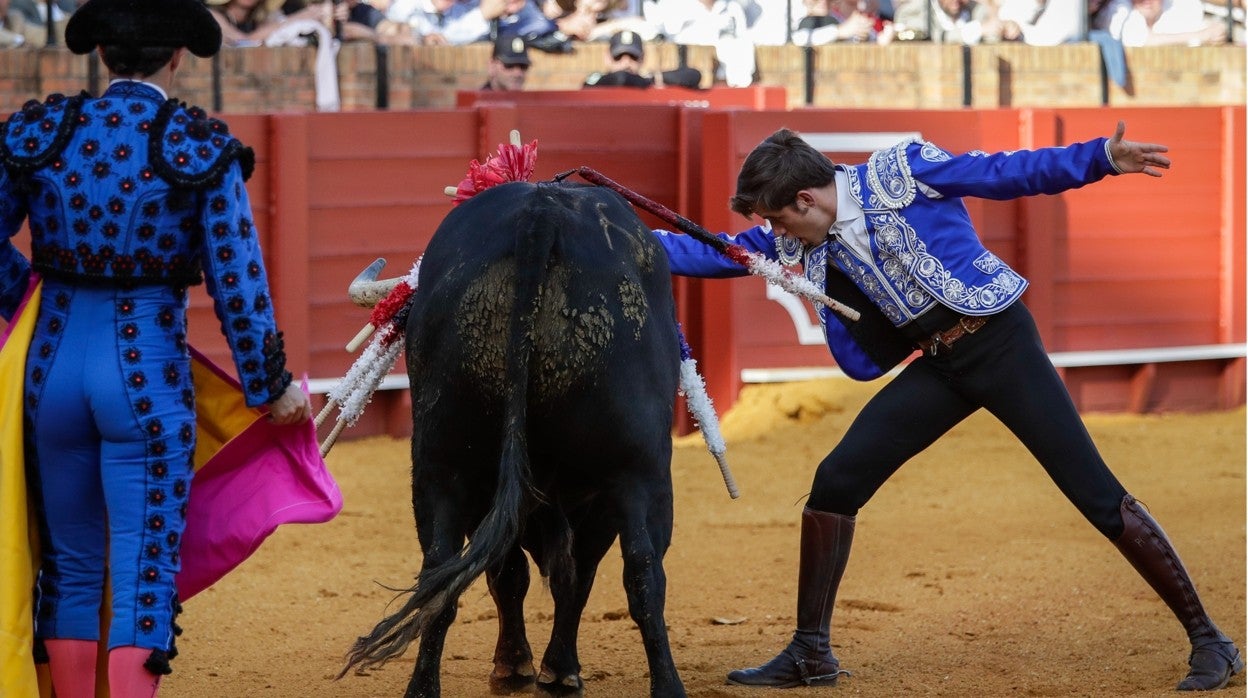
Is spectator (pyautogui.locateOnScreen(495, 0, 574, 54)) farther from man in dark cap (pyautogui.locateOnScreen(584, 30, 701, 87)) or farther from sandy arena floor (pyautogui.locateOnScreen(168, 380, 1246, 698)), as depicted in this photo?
sandy arena floor (pyautogui.locateOnScreen(168, 380, 1246, 698))

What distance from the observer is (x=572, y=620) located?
3.74 meters

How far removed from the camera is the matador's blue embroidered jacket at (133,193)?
2902 millimetres

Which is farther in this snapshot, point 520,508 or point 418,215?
point 418,215

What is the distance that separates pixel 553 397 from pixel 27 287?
40.7 inches

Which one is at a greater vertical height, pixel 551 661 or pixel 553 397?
pixel 553 397

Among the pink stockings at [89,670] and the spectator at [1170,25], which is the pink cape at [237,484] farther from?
the spectator at [1170,25]

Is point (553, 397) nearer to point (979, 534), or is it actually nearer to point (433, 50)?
point (979, 534)

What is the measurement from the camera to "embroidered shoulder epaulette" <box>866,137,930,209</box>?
376 centimetres

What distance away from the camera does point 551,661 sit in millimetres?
3752

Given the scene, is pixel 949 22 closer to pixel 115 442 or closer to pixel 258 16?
pixel 258 16

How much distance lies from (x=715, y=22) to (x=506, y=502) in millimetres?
8516

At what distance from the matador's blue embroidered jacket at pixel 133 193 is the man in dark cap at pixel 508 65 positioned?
6985 mm

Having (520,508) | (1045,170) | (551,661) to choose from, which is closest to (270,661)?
(551,661)

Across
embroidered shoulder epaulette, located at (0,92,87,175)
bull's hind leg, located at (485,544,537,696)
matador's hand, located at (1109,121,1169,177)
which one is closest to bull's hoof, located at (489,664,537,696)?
bull's hind leg, located at (485,544,537,696)
